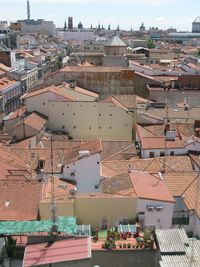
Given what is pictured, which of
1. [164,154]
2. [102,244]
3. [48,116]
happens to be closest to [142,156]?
[164,154]

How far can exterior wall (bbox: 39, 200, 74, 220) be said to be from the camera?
854 inches

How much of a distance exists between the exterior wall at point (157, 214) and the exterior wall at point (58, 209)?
11.4 feet

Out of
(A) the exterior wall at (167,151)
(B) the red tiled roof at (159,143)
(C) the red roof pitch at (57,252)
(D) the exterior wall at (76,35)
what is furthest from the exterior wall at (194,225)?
(D) the exterior wall at (76,35)

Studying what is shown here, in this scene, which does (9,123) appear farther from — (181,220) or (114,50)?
(114,50)

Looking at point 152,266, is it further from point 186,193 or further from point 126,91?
point 126,91

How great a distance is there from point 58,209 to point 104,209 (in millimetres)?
2338

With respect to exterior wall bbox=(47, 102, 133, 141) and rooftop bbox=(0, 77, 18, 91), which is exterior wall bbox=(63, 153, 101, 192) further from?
rooftop bbox=(0, 77, 18, 91)

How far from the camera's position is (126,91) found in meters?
51.5

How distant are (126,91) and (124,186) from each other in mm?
28116

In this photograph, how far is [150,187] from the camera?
23.9 meters

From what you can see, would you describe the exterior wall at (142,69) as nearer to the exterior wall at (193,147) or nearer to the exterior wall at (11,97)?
the exterior wall at (11,97)

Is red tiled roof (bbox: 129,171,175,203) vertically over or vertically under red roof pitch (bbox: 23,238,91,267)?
under

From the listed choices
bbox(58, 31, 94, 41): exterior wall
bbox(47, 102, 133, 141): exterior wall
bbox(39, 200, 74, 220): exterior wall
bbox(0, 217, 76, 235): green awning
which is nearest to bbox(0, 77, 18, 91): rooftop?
bbox(47, 102, 133, 141): exterior wall

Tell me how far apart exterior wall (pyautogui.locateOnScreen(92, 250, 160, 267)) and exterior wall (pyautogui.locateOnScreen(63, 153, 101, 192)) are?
9.87m
